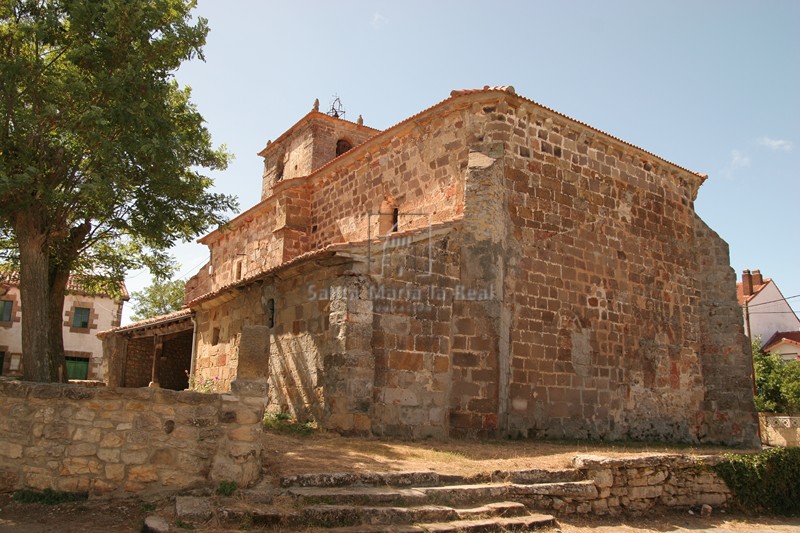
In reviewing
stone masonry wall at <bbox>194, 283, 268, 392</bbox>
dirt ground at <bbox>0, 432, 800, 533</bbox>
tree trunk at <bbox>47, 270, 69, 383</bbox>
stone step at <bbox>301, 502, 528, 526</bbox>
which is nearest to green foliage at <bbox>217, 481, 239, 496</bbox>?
dirt ground at <bbox>0, 432, 800, 533</bbox>

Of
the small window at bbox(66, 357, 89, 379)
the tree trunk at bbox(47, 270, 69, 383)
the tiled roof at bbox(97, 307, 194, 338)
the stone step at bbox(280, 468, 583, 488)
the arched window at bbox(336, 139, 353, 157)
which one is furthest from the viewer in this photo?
the small window at bbox(66, 357, 89, 379)

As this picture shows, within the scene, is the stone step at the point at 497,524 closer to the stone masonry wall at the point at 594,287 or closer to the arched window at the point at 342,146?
the stone masonry wall at the point at 594,287

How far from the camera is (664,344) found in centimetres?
1423

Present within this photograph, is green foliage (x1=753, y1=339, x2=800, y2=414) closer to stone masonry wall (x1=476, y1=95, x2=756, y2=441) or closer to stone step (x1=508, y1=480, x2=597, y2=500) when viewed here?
stone masonry wall (x1=476, y1=95, x2=756, y2=441)

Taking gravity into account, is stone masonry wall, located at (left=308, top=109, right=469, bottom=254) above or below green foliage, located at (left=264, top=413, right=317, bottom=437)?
above

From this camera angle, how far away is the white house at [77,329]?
91.7 feet

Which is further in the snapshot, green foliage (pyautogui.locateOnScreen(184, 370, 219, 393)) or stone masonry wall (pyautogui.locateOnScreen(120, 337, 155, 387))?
stone masonry wall (pyautogui.locateOnScreen(120, 337, 155, 387))

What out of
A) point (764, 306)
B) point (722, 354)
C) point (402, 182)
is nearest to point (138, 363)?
point (402, 182)

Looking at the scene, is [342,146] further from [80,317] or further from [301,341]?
[80,317]

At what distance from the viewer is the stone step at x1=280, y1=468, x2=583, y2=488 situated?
21.7ft

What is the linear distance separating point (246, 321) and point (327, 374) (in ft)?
12.3

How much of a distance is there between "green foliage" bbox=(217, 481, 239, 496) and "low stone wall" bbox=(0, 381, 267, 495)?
43 millimetres

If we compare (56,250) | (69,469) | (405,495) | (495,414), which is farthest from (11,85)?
(495,414)

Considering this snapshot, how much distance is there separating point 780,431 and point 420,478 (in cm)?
1542
